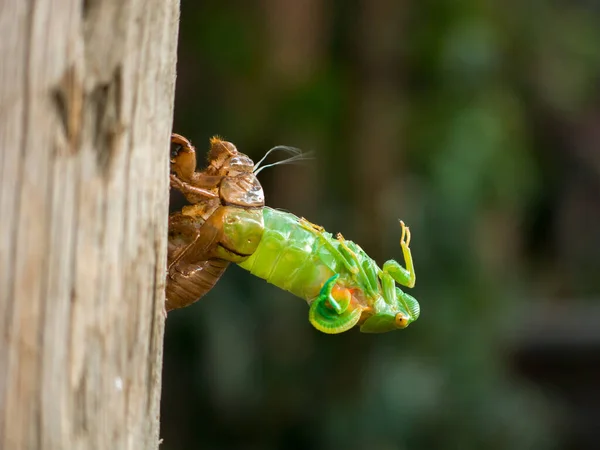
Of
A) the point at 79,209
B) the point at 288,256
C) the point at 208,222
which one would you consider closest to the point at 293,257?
the point at 288,256

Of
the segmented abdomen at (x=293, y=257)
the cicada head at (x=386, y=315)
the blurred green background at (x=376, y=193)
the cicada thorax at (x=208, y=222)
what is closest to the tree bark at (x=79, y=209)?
the cicada thorax at (x=208, y=222)

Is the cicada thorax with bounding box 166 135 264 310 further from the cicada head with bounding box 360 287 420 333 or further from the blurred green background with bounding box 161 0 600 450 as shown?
the blurred green background with bounding box 161 0 600 450

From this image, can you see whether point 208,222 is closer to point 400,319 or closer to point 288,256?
point 288,256

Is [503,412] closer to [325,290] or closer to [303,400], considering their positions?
[303,400]

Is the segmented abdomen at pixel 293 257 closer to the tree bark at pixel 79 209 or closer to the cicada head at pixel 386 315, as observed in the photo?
the cicada head at pixel 386 315

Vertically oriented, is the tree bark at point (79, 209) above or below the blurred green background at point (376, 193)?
above

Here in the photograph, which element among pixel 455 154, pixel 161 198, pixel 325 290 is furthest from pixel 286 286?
pixel 455 154

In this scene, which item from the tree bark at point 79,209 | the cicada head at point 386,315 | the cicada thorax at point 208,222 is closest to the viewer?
the tree bark at point 79,209

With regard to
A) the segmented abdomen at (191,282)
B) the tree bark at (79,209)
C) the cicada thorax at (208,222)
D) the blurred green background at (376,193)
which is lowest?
the blurred green background at (376,193)
